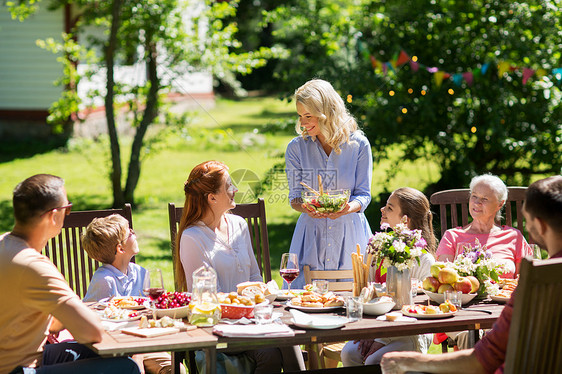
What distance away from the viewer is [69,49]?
10.8 m

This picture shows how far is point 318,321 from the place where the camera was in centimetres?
316

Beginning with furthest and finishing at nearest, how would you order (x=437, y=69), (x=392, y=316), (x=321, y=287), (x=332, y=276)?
(x=437, y=69) → (x=332, y=276) → (x=321, y=287) → (x=392, y=316)

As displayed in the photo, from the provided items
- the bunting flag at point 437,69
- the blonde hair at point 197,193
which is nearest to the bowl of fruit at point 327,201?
the blonde hair at point 197,193

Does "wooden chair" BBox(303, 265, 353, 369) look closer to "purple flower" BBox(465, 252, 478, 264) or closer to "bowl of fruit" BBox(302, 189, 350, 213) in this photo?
"bowl of fruit" BBox(302, 189, 350, 213)

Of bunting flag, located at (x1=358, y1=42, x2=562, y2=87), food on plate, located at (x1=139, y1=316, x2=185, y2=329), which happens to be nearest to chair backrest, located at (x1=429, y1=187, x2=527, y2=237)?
food on plate, located at (x1=139, y1=316, x2=185, y2=329)

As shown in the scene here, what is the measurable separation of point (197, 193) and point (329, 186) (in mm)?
860

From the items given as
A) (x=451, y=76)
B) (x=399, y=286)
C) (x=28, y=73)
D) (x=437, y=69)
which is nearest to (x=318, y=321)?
(x=399, y=286)

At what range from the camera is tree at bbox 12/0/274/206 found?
9805 millimetres

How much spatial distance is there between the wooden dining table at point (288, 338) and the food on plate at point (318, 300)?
8 centimetres

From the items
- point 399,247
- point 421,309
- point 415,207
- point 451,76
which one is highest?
point 451,76

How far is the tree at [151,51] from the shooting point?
32.2ft

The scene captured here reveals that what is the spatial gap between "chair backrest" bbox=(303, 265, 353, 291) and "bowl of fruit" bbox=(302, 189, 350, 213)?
37cm

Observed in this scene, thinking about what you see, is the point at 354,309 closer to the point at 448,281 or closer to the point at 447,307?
the point at 447,307

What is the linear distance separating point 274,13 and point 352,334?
6641 mm
